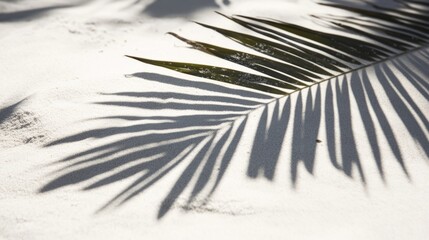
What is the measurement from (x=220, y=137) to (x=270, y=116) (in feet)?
0.63

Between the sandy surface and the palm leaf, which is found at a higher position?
the palm leaf

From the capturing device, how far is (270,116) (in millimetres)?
1512

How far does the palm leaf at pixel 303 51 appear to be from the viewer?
5.25 ft

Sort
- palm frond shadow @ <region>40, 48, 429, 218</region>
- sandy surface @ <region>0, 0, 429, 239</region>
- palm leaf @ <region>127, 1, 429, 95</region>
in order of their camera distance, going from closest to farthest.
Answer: sandy surface @ <region>0, 0, 429, 239</region> → palm frond shadow @ <region>40, 48, 429, 218</region> → palm leaf @ <region>127, 1, 429, 95</region>

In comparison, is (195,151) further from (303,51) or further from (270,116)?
(303,51)

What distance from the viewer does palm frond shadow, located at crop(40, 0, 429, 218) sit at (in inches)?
51.7

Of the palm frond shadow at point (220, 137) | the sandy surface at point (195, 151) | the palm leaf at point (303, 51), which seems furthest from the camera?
the palm leaf at point (303, 51)

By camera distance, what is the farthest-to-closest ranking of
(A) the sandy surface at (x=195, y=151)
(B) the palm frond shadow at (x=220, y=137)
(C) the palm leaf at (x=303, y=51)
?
(C) the palm leaf at (x=303, y=51) → (B) the palm frond shadow at (x=220, y=137) → (A) the sandy surface at (x=195, y=151)

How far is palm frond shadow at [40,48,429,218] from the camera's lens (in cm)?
129

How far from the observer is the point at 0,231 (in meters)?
1.14

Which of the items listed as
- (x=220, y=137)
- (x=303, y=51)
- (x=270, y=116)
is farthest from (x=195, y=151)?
(x=303, y=51)

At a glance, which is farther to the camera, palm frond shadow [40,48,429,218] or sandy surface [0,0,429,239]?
palm frond shadow [40,48,429,218]

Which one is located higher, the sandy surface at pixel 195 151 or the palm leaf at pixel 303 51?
the palm leaf at pixel 303 51

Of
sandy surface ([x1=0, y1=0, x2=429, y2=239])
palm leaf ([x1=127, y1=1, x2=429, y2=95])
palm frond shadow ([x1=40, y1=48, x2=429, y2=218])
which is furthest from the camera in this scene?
palm leaf ([x1=127, y1=1, x2=429, y2=95])
